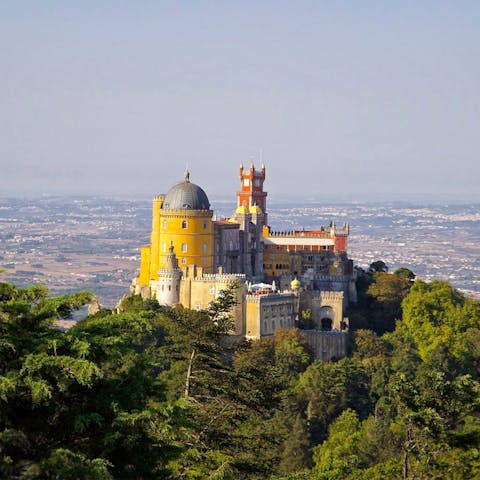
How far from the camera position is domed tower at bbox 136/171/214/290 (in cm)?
7938

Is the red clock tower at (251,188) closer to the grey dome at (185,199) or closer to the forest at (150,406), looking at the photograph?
the grey dome at (185,199)

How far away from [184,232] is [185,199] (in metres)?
2.28

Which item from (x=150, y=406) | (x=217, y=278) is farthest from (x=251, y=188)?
(x=150, y=406)

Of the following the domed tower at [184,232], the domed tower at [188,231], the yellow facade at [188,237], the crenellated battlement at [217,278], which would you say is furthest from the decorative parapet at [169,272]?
the yellow facade at [188,237]

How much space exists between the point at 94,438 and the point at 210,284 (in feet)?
166

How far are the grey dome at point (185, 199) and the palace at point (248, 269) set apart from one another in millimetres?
63

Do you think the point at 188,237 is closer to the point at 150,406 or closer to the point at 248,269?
the point at 248,269

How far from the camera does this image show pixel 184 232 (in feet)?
261

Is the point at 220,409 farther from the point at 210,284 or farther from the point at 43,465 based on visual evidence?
the point at 210,284

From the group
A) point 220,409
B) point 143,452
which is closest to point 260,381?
point 220,409

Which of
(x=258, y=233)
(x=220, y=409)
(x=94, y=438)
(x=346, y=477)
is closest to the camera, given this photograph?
(x=94, y=438)

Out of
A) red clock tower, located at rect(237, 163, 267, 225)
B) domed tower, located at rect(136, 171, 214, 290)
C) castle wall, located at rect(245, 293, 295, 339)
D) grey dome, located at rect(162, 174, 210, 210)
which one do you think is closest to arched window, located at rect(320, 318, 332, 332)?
castle wall, located at rect(245, 293, 295, 339)

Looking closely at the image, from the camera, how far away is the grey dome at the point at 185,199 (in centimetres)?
8025

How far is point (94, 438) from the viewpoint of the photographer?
2423cm
